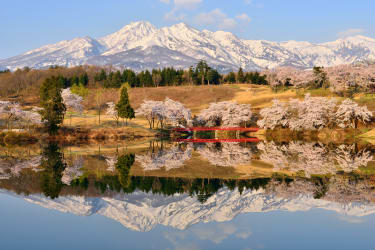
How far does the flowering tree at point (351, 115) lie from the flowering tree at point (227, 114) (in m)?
23.6

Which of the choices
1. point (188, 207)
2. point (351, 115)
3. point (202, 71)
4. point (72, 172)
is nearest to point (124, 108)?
point (351, 115)

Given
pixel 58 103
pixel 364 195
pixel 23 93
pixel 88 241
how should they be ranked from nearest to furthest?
1. pixel 88 241
2. pixel 364 195
3. pixel 58 103
4. pixel 23 93

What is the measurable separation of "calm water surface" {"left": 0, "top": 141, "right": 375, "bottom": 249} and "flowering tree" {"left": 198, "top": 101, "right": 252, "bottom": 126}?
6749cm

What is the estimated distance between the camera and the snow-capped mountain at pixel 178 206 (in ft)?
68.9

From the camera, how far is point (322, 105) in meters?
95.8

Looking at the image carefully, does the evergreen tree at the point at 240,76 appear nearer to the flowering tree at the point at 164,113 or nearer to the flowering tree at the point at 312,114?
the flowering tree at the point at 164,113

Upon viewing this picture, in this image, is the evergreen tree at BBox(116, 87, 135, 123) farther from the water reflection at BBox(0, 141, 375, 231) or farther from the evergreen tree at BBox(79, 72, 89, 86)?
the evergreen tree at BBox(79, 72, 89, 86)

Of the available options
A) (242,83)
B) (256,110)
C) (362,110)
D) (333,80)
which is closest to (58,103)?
(256,110)

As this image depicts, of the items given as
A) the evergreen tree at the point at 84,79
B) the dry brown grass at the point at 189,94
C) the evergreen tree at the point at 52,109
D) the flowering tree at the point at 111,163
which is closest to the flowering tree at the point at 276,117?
the evergreen tree at the point at 52,109

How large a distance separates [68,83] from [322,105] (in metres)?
133

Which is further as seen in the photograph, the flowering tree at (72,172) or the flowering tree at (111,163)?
the flowering tree at (111,163)

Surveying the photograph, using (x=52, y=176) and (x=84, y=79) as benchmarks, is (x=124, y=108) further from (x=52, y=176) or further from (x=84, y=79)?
(x=84, y=79)

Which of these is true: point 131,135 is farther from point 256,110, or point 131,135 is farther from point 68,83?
point 68,83

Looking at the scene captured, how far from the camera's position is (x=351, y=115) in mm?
94188
